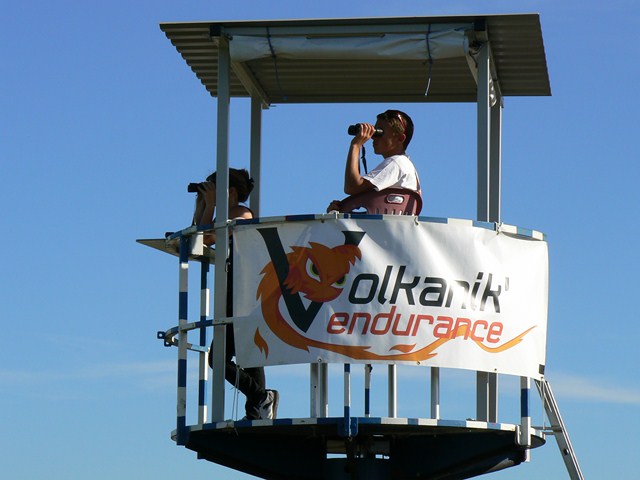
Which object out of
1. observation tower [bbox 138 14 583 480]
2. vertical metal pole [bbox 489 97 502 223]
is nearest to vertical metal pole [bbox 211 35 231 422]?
observation tower [bbox 138 14 583 480]

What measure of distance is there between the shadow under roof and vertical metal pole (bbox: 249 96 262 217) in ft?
0.69

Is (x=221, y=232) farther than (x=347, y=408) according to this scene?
Yes

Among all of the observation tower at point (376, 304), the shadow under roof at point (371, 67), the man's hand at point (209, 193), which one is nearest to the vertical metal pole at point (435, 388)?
the observation tower at point (376, 304)

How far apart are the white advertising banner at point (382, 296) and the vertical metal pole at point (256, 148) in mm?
3813

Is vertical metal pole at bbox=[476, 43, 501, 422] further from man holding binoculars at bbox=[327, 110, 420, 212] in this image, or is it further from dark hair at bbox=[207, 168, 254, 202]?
dark hair at bbox=[207, 168, 254, 202]

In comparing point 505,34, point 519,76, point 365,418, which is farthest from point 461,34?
point 365,418

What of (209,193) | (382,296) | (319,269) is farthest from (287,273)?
(209,193)

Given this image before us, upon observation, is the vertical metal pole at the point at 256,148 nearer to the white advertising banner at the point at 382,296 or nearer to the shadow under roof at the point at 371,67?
the shadow under roof at the point at 371,67

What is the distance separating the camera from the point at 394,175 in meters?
24.0

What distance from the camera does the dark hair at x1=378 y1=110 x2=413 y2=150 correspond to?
80.6 feet

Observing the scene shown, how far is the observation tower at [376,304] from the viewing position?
A: 23141mm

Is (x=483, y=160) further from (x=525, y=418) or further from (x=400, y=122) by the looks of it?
(x=525, y=418)

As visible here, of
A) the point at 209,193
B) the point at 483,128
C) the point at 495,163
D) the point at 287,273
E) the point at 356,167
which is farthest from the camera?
the point at 495,163

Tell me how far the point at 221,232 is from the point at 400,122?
262 centimetres
